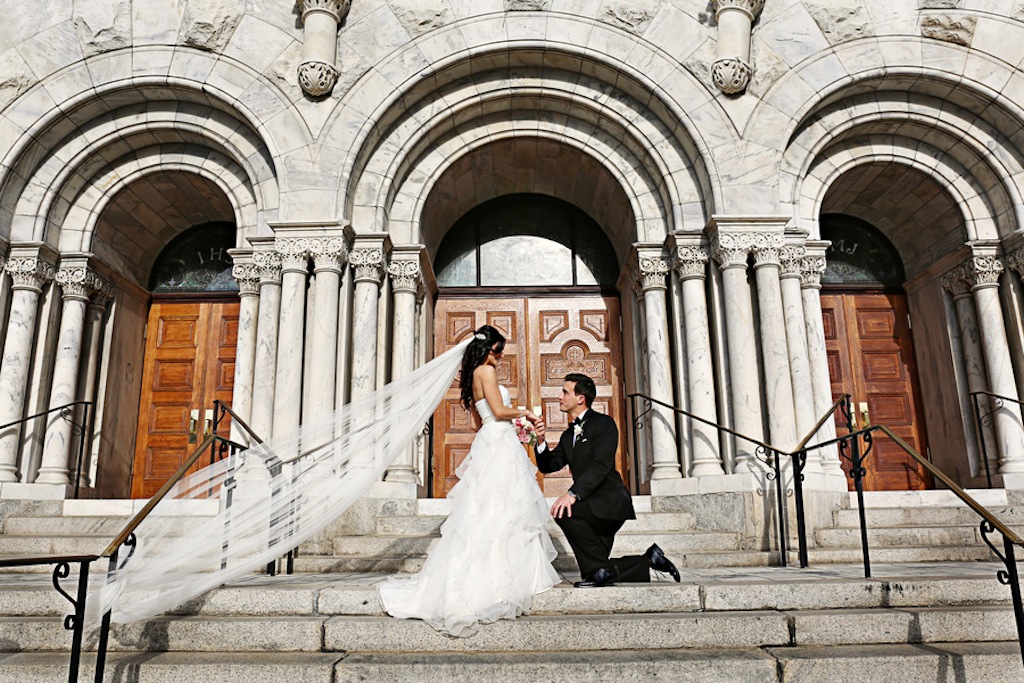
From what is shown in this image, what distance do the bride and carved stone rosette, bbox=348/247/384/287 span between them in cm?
368

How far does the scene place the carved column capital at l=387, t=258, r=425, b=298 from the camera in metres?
8.95

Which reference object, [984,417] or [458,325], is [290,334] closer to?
[458,325]

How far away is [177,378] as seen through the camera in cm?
1034

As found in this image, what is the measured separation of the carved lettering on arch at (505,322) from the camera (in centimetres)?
1049

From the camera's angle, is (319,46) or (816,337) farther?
(816,337)

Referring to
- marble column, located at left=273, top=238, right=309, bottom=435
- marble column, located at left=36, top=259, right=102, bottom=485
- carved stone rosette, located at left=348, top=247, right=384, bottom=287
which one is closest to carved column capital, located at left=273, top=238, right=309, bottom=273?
marble column, located at left=273, top=238, right=309, bottom=435

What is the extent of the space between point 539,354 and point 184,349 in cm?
514

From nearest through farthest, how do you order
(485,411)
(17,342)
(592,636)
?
(592,636)
(485,411)
(17,342)

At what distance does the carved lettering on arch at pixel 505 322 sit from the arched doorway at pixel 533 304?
0.05 feet

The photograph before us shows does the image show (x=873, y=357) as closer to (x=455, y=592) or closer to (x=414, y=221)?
(x=414, y=221)

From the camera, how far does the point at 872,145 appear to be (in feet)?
30.7

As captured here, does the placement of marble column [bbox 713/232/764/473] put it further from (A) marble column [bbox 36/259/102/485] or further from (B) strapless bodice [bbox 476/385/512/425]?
(A) marble column [bbox 36/259/102/485]

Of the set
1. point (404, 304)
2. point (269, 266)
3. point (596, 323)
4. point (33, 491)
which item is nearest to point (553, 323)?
point (596, 323)

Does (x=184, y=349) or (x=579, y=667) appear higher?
(x=184, y=349)
